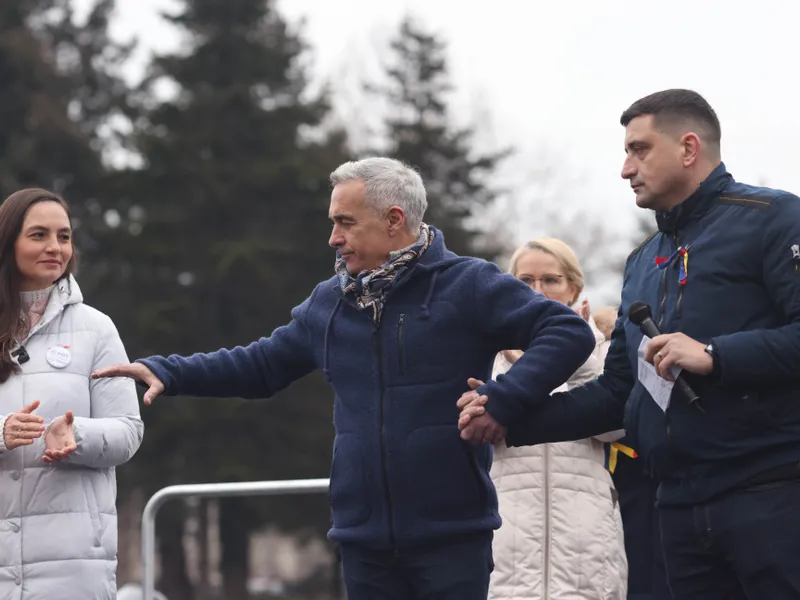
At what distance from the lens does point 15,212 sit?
5207mm

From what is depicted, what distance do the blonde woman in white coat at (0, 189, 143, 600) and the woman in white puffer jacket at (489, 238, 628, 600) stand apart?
59.2 inches

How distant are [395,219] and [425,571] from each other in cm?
113

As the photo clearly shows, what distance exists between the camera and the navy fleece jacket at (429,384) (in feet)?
14.0

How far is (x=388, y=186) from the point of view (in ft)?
15.0

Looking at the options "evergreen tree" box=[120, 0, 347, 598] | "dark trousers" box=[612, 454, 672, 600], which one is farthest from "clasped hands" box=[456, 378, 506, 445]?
"evergreen tree" box=[120, 0, 347, 598]

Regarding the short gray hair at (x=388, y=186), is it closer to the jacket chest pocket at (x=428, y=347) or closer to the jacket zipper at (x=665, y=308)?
the jacket chest pocket at (x=428, y=347)

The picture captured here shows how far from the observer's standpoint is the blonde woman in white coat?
480cm

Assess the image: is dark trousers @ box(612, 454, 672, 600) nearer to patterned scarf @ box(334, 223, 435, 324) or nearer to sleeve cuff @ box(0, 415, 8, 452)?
patterned scarf @ box(334, 223, 435, 324)

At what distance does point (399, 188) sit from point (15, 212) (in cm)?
154

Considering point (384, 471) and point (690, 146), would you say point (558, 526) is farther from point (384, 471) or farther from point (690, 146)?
point (690, 146)

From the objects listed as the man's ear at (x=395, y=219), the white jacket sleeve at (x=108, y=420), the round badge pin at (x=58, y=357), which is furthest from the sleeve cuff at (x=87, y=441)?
the man's ear at (x=395, y=219)

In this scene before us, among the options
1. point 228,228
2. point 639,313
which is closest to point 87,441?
point 639,313

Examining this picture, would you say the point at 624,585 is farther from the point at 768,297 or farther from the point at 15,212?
the point at 15,212

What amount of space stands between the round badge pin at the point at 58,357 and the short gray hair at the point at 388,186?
3.80 ft
